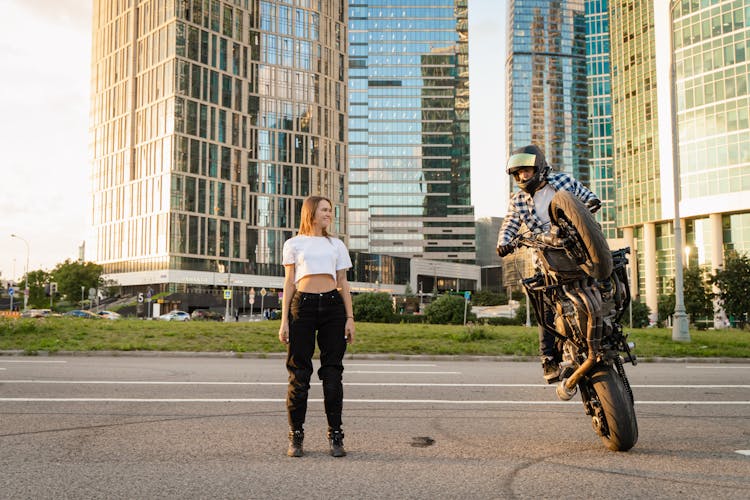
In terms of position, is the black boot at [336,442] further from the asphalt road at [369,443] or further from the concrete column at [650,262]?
the concrete column at [650,262]

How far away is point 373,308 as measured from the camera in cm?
3972

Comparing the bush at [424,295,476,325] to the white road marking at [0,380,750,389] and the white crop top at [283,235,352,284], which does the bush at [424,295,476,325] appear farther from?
the white crop top at [283,235,352,284]

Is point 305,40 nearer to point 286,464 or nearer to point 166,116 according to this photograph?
point 166,116

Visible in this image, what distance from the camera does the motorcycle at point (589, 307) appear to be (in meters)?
4.56

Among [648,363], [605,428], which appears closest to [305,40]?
[648,363]

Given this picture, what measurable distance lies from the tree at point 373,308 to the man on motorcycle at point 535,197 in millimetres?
33808

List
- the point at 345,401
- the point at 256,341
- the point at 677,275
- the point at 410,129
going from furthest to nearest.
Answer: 1. the point at 410,129
2. the point at 677,275
3. the point at 256,341
4. the point at 345,401

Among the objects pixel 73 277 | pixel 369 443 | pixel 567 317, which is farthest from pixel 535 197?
pixel 73 277

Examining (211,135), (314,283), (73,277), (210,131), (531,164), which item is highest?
(210,131)

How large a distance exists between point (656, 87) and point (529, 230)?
8616cm

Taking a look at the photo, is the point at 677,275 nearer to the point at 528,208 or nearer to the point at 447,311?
the point at 528,208

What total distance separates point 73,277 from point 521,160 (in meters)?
89.2

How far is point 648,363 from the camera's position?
1377cm

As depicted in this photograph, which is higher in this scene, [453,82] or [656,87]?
[453,82]
